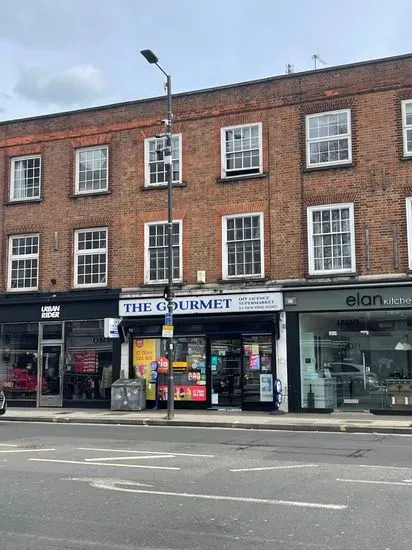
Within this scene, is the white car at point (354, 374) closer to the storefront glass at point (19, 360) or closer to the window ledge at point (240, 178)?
the window ledge at point (240, 178)

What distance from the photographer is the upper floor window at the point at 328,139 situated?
62.2ft

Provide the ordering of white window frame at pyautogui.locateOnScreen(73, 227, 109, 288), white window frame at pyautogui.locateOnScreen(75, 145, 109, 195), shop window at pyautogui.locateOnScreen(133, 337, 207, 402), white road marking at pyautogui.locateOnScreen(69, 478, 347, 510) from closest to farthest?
white road marking at pyautogui.locateOnScreen(69, 478, 347, 510) → shop window at pyautogui.locateOnScreen(133, 337, 207, 402) → white window frame at pyautogui.locateOnScreen(73, 227, 109, 288) → white window frame at pyautogui.locateOnScreen(75, 145, 109, 195)

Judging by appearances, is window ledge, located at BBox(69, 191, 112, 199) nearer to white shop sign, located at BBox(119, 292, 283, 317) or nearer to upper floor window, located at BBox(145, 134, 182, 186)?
upper floor window, located at BBox(145, 134, 182, 186)

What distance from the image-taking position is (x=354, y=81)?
18.9 metres

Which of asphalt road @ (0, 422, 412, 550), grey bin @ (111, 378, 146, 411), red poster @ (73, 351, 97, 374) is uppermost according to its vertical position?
red poster @ (73, 351, 97, 374)

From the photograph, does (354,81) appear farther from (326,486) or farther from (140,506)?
(140,506)

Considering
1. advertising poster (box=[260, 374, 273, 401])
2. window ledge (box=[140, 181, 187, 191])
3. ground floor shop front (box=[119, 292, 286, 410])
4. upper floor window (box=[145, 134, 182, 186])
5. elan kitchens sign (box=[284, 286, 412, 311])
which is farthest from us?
upper floor window (box=[145, 134, 182, 186])

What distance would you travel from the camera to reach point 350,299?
18078 millimetres

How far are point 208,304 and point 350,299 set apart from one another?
4.40 metres

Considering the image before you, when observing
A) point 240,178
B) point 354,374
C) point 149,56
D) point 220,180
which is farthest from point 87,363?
point 149,56

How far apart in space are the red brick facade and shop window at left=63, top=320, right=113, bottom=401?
1791 millimetres

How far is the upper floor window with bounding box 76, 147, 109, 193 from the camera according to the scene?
21938 millimetres

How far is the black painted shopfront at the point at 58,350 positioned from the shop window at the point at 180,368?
1.10 metres

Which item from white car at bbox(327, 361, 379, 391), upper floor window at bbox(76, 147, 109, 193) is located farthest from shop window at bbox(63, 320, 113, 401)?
white car at bbox(327, 361, 379, 391)
